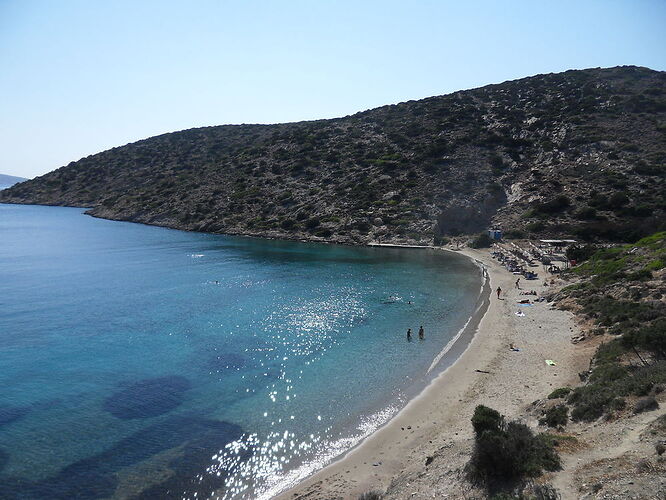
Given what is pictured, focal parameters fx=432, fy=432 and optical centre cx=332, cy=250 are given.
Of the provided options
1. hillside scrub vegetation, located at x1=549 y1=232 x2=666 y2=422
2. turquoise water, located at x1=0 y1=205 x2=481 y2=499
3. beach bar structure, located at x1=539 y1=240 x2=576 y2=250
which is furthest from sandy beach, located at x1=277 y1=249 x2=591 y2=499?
beach bar structure, located at x1=539 y1=240 x2=576 y2=250

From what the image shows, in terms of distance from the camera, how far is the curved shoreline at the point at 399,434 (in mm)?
16438

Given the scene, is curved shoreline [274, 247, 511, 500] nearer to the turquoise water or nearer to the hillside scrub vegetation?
the turquoise water

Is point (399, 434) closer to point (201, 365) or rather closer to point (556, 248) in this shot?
point (201, 365)

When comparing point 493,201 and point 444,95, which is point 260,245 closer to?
point 493,201

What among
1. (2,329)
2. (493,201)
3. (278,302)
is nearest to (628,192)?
(493,201)

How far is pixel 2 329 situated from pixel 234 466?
94.4ft

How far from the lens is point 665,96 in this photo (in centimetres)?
10106

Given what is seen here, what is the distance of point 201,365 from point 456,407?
54.6 ft

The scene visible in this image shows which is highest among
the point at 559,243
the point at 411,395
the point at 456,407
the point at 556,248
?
the point at 559,243

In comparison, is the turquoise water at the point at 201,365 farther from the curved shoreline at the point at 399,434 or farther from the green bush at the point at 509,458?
the green bush at the point at 509,458

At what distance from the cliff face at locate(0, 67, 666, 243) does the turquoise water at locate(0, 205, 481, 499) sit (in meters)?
25.7

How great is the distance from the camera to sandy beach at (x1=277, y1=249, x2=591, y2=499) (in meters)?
15.5

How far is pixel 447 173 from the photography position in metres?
93.4

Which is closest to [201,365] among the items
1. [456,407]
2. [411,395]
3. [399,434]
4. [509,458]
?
[411,395]
